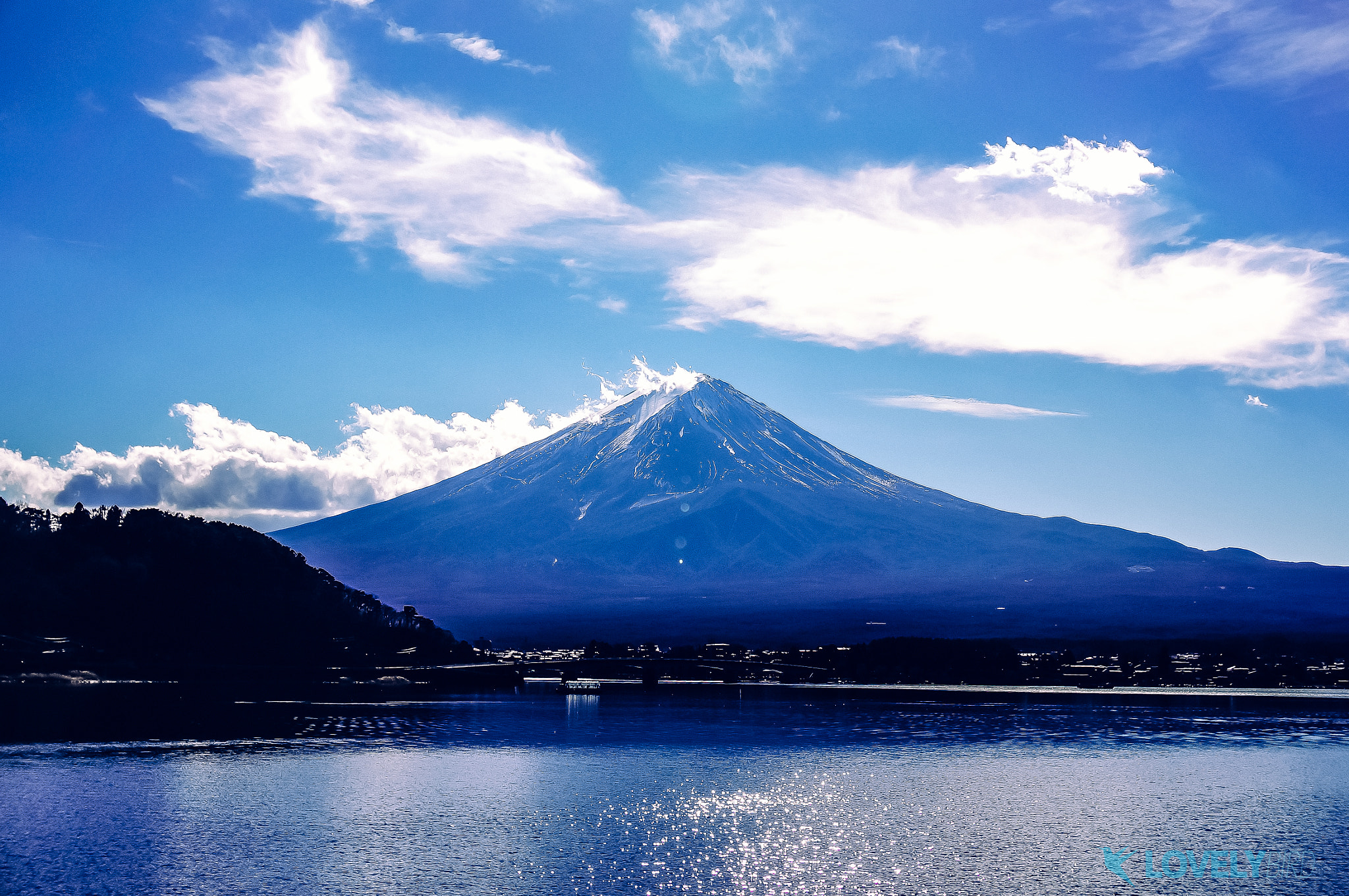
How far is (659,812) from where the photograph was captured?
5106 centimetres

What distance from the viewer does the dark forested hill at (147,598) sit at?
166 metres

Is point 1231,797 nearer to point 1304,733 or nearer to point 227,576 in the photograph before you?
point 1304,733

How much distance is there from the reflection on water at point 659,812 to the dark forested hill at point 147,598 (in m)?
95.4

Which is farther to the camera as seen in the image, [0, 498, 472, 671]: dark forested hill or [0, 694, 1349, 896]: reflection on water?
[0, 498, 472, 671]: dark forested hill

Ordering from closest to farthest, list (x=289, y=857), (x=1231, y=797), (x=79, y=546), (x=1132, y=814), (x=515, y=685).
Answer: (x=289, y=857), (x=1132, y=814), (x=1231, y=797), (x=79, y=546), (x=515, y=685)

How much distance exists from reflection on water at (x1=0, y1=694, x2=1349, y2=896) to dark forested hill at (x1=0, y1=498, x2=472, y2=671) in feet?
313

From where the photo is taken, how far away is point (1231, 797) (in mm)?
59344

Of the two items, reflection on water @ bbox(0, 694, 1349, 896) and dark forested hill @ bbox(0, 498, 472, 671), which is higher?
dark forested hill @ bbox(0, 498, 472, 671)

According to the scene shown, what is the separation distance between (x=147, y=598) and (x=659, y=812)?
147506 mm

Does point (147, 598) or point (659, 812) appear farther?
point (147, 598)

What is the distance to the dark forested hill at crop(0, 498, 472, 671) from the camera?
16562 centimetres

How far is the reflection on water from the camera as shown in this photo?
126 ft

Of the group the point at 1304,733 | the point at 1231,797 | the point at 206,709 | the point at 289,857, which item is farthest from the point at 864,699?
the point at 289,857

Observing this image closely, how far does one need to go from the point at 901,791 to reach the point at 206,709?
7624 centimetres
